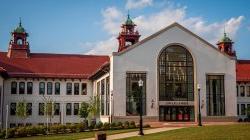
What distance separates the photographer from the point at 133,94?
179 ft

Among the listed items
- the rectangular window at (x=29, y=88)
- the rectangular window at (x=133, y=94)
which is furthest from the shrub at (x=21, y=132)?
the rectangular window at (x=29, y=88)

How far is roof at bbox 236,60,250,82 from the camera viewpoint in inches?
2793

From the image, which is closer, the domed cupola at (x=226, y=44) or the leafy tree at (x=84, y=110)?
the leafy tree at (x=84, y=110)

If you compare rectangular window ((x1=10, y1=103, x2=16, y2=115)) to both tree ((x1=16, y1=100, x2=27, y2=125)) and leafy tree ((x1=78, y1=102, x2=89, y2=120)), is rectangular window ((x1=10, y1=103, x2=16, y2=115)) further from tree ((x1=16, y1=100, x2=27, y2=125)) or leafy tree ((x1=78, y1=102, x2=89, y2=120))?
leafy tree ((x1=78, y1=102, x2=89, y2=120))

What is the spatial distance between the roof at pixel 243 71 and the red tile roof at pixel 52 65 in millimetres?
22915

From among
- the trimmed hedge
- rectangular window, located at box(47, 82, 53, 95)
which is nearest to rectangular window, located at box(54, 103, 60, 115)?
rectangular window, located at box(47, 82, 53, 95)

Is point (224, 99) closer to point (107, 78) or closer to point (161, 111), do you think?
point (161, 111)

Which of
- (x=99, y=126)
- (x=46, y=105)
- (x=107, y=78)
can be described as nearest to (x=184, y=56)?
(x=107, y=78)

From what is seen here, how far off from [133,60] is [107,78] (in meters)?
5.40

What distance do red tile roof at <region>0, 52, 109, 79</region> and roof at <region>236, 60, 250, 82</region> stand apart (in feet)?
75.2

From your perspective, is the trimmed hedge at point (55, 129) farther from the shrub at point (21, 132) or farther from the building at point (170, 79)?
the building at point (170, 79)

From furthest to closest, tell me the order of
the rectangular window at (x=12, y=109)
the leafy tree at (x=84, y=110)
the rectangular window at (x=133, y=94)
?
the rectangular window at (x=12, y=109) < the leafy tree at (x=84, y=110) < the rectangular window at (x=133, y=94)

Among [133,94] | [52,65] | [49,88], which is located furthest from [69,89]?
[133,94]

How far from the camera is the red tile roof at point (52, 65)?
68.9 metres
